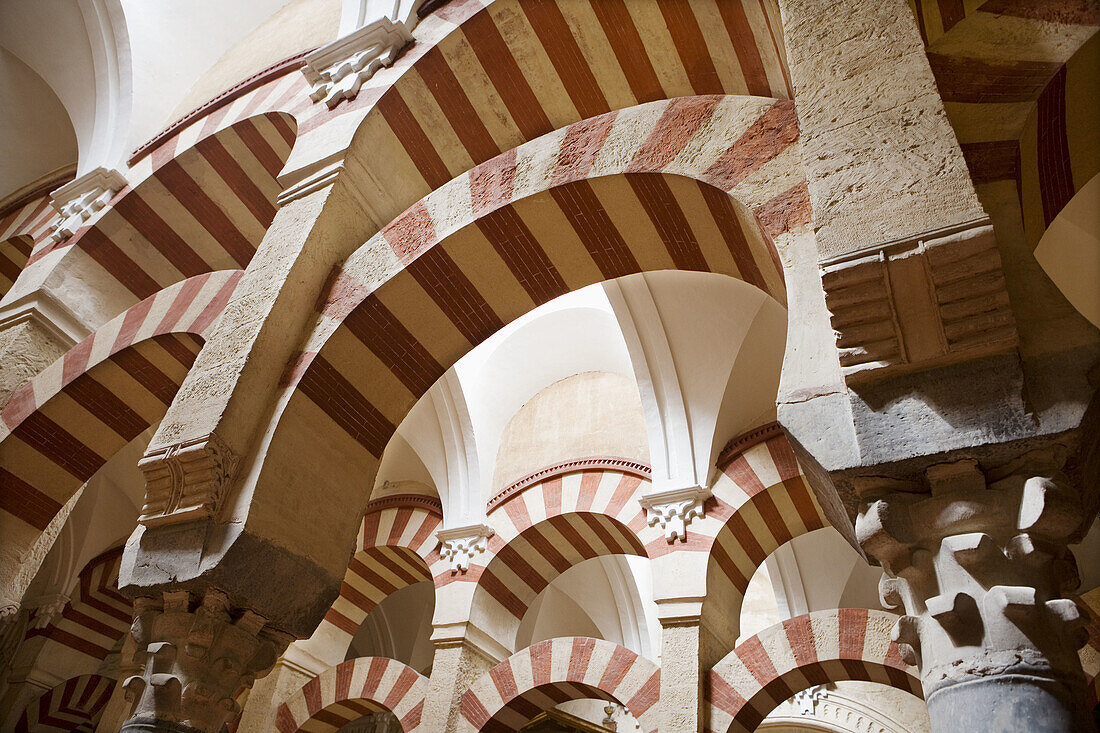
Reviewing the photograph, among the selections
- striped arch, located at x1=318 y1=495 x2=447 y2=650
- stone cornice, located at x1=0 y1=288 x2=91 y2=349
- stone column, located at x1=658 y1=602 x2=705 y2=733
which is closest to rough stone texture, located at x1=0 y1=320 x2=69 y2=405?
stone cornice, located at x1=0 y1=288 x2=91 y2=349

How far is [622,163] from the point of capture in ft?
9.34

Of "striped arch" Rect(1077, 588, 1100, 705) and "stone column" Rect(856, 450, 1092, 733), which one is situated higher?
"striped arch" Rect(1077, 588, 1100, 705)

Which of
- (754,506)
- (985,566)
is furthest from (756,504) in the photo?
(985,566)

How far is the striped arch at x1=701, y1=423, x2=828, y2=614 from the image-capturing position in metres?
5.54

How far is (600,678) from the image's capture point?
5062 mm

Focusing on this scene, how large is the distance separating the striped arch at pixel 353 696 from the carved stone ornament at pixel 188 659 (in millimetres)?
3060

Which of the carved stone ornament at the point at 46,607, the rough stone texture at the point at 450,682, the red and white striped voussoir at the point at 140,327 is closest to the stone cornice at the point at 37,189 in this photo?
the red and white striped voussoir at the point at 140,327

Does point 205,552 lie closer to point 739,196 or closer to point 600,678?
point 739,196

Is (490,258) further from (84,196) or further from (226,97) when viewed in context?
(84,196)

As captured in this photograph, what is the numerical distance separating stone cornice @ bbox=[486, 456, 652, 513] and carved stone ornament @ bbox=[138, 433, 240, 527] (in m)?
4.00

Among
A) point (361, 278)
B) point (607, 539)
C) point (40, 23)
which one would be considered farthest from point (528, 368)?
point (40, 23)

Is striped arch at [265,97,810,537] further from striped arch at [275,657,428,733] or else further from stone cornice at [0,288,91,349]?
striped arch at [275,657,428,733]

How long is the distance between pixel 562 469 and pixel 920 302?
5096 mm

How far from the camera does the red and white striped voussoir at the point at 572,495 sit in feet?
20.5
